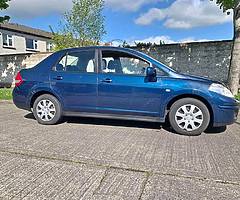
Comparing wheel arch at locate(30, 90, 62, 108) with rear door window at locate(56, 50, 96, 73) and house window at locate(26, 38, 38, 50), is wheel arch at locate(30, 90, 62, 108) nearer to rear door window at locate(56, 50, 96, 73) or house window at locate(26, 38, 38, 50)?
rear door window at locate(56, 50, 96, 73)

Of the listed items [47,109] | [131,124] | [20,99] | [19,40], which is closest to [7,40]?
[19,40]

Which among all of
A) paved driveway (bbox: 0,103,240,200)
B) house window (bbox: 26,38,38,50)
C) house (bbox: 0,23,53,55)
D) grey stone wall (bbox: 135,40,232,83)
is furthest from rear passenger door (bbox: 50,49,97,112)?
house window (bbox: 26,38,38,50)

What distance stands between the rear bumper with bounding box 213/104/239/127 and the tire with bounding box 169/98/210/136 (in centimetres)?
16

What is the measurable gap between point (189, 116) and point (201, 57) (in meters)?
7.37

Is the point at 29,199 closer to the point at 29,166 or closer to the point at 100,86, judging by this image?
the point at 29,166

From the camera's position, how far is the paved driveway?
265cm

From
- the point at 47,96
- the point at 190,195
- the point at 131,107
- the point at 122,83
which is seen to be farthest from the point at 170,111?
the point at 47,96

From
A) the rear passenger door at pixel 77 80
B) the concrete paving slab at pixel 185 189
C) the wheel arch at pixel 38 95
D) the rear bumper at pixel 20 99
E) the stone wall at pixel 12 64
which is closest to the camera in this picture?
the concrete paving slab at pixel 185 189

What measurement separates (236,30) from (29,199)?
8.52 meters

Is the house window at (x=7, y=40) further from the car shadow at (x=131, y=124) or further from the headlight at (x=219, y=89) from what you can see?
the headlight at (x=219, y=89)

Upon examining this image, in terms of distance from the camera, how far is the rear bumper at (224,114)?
180 inches

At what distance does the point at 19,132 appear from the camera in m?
4.79

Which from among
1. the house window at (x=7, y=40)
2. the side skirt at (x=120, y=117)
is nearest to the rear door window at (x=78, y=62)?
the side skirt at (x=120, y=117)

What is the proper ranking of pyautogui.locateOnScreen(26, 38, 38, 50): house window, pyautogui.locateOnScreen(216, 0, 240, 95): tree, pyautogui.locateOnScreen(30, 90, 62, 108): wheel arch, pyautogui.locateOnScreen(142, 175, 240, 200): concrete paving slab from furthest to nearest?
pyautogui.locateOnScreen(26, 38, 38, 50): house window → pyautogui.locateOnScreen(216, 0, 240, 95): tree → pyautogui.locateOnScreen(30, 90, 62, 108): wheel arch → pyautogui.locateOnScreen(142, 175, 240, 200): concrete paving slab
